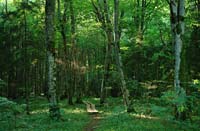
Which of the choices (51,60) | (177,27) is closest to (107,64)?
(51,60)

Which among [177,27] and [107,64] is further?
[107,64]

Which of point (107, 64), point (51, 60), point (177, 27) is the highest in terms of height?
point (177, 27)

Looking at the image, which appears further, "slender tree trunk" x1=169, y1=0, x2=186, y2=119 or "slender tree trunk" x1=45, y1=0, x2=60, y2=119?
"slender tree trunk" x1=45, y1=0, x2=60, y2=119

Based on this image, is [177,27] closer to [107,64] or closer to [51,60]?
[51,60]

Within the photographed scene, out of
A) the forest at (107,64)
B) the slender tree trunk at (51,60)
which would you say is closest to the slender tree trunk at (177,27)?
the forest at (107,64)

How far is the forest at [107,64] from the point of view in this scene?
683 inches

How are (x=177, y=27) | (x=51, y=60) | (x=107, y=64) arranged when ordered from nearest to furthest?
(x=177, y=27) → (x=51, y=60) → (x=107, y=64)

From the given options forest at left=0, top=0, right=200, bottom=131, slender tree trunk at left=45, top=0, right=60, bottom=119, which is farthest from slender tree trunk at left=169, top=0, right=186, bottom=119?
slender tree trunk at left=45, top=0, right=60, bottom=119

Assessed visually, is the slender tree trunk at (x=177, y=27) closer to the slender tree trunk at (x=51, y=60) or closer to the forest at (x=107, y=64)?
the forest at (x=107, y=64)

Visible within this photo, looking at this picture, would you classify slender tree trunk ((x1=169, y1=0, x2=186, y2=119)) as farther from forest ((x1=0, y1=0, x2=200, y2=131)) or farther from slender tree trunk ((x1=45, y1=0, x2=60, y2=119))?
slender tree trunk ((x1=45, y1=0, x2=60, y2=119))

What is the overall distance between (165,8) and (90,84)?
2651 cm

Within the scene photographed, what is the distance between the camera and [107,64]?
36.8 m

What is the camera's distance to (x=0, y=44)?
4138 centimetres

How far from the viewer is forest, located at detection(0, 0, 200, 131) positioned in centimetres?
1734
